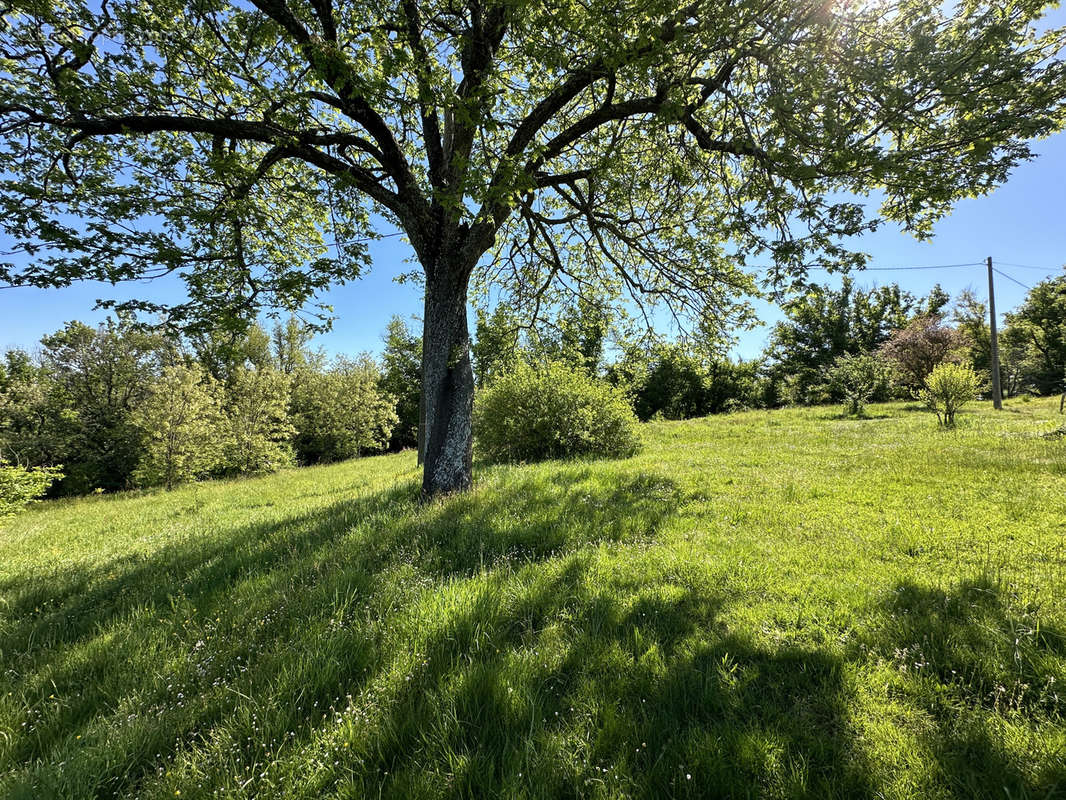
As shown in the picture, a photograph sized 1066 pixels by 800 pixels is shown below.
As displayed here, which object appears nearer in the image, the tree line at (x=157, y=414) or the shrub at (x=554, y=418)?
the shrub at (x=554, y=418)

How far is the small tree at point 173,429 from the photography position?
59.1ft

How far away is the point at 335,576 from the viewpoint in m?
3.71

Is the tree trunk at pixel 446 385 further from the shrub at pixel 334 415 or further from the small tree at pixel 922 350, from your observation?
the small tree at pixel 922 350

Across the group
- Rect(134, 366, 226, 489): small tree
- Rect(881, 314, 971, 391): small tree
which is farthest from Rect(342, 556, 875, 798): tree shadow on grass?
Rect(881, 314, 971, 391): small tree

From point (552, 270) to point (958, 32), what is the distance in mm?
6562

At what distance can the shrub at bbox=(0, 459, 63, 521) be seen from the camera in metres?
8.98

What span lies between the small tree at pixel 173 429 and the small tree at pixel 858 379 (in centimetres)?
3141

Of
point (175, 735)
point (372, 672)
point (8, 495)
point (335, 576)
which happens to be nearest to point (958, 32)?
point (372, 672)

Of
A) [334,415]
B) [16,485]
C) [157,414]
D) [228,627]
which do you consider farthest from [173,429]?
[228,627]

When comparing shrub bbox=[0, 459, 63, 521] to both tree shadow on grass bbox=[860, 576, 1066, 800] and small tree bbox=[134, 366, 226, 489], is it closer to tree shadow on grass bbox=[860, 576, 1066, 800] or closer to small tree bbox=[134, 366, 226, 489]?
small tree bbox=[134, 366, 226, 489]

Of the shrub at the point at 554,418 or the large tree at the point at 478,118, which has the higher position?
the large tree at the point at 478,118

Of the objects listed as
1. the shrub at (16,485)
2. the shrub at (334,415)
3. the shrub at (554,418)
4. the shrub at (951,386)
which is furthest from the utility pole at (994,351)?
the shrub at (334,415)

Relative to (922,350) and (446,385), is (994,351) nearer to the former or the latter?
(922,350)

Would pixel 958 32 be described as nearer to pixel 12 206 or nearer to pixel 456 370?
pixel 456 370
